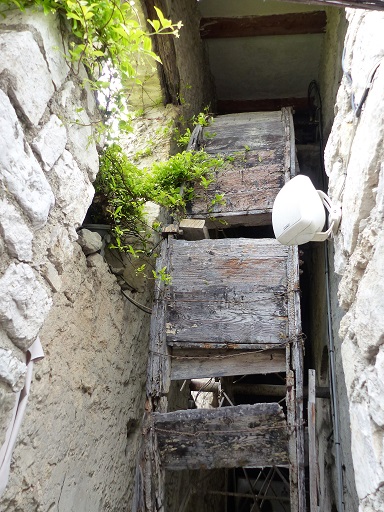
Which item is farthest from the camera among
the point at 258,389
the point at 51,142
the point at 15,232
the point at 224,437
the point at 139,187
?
the point at 258,389

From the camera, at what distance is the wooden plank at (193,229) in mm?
3550

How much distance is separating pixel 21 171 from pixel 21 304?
437mm

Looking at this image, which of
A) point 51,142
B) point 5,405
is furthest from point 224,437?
point 51,142

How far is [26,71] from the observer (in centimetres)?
167

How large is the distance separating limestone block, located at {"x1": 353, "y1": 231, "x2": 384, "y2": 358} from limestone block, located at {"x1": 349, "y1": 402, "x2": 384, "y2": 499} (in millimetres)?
195

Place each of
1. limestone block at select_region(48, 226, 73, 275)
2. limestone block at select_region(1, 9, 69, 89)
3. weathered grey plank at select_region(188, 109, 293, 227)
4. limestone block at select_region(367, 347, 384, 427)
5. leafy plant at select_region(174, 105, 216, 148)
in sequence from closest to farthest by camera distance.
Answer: limestone block at select_region(367, 347, 384, 427)
limestone block at select_region(1, 9, 69, 89)
limestone block at select_region(48, 226, 73, 275)
weathered grey plank at select_region(188, 109, 293, 227)
leafy plant at select_region(174, 105, 216, 148)

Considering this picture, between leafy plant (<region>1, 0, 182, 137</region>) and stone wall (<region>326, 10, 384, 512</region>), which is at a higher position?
leafy plant (<region>1, 0, 182, 137</region>)

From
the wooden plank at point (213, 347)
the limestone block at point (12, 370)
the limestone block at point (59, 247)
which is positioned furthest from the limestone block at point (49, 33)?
the wooden plank at point (213, 347)

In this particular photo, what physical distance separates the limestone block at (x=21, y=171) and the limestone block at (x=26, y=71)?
0.09 metres

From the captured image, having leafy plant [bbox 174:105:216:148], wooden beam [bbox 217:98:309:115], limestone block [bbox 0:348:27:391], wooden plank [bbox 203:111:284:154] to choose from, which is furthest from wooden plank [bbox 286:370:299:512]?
wooden beam [bbox 217:98:309:115]

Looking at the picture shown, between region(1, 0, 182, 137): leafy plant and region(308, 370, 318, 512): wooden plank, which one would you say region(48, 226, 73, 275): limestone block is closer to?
region(1, 0, 182, 137): leafy plant

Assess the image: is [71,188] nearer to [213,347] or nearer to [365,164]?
[365,164]

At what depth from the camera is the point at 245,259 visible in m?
3.33

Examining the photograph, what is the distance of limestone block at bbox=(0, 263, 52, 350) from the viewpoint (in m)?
1.48
